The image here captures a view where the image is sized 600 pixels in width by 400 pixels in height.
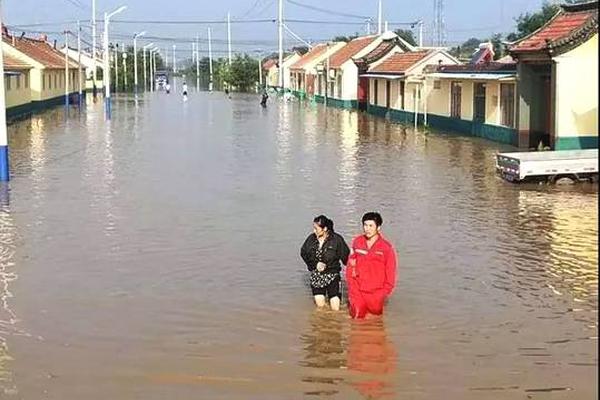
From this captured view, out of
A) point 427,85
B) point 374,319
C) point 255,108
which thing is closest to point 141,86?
point 255,108

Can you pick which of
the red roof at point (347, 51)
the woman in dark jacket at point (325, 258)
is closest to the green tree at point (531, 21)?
the red roof at point (347, 51)

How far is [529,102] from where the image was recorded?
31391 mm

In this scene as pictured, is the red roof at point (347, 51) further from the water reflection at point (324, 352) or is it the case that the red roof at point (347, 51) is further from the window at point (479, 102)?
the water reflection at point (324, 352)

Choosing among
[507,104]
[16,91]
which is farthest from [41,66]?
[507,104]

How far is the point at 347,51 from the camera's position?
6706 cm

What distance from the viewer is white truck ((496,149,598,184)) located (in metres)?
21.5

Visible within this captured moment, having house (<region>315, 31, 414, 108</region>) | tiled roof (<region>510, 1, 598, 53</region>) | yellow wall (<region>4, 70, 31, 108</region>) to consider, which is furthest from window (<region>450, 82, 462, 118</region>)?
yellow wall (<region>4, 70, 31, 108</region>)

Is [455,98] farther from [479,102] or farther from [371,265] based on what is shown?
[371,265]

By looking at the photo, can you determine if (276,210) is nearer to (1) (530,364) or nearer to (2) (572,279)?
(2) (572,279)

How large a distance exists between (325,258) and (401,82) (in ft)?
129

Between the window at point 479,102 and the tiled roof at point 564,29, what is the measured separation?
619cm

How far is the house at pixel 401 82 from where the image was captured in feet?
149

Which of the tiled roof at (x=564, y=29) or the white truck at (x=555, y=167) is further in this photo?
the tiled roof at (x=564, y=29)

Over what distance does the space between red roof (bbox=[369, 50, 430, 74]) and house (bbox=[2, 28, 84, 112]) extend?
786 inches
